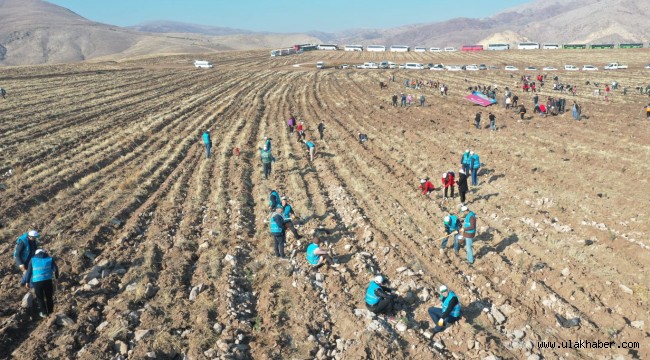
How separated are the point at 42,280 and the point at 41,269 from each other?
237 mm

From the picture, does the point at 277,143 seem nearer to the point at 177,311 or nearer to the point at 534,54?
the point at 177,311

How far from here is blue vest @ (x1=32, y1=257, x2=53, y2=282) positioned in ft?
31.1

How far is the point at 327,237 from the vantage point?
555 inches

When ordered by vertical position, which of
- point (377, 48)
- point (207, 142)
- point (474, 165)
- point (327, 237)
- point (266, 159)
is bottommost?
point (327, 237)

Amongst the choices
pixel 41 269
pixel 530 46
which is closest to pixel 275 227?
pixel 41 269

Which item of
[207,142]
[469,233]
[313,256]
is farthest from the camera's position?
[207,142]

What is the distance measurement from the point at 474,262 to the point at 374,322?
4.32 metres

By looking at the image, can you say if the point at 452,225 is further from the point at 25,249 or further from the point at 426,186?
the point at 25,249

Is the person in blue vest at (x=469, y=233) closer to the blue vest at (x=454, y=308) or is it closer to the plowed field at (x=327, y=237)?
Answer: the plowed field at (x=327, y=237)

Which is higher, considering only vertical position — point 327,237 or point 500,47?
point 500,47

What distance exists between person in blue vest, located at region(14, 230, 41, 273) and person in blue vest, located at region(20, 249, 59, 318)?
0.74 m

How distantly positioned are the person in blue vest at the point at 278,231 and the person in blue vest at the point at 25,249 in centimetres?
566

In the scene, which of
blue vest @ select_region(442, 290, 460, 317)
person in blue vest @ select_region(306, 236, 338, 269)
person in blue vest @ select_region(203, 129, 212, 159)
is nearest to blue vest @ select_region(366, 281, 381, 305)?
blue vest @ select_region(442, 290, 460, 317)

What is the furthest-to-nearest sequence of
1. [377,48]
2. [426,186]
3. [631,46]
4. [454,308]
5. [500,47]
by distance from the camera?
[377,48], [500,47], [631,46], [426,186], [454,308]
